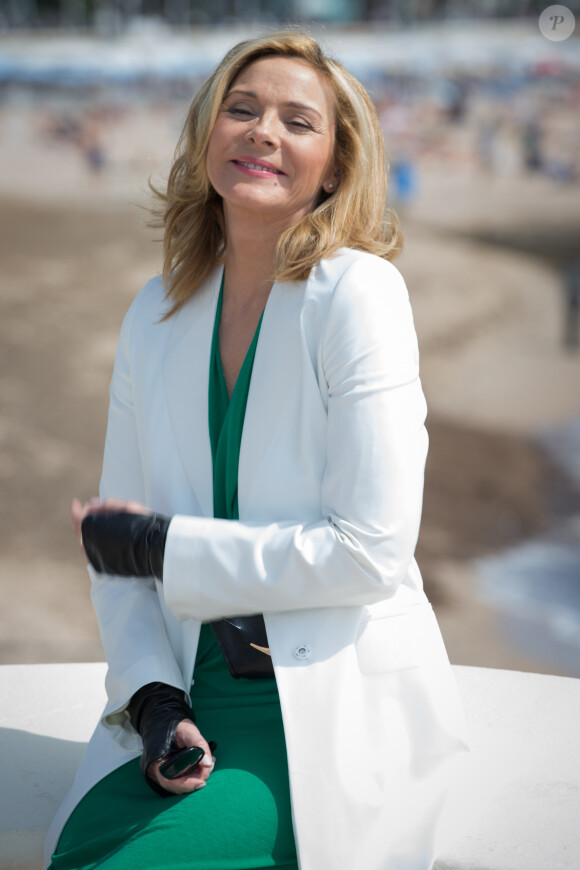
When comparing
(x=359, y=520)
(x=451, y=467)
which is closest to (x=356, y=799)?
(x=359, y=520)

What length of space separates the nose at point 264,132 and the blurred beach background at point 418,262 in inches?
12.0

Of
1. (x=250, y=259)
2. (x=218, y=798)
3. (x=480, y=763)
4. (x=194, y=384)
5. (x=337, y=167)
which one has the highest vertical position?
(x=337, y=167)

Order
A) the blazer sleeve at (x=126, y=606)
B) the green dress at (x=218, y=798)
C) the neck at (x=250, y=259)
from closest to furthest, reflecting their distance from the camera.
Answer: the green dress at (x=218, y=798) → the blazer sleeve at (x=126, y=606) → the neck at (x=250, y=259)

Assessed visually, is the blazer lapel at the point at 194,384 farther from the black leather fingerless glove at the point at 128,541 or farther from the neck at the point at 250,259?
the black leather fingerless glove at the point at 128,541

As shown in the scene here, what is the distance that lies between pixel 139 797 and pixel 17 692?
90cm

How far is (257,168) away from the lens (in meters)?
1.96

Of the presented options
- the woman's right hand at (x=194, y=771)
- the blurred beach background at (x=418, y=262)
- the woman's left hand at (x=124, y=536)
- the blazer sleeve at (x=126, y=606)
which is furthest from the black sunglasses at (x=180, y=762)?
the blurred beach background at (x=418, y=262)

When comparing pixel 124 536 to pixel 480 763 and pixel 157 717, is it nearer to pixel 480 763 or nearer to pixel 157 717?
pixel 157 717

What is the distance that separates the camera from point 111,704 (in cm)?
195

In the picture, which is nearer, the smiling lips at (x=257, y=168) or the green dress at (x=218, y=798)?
the green dress at (x=218, y=798)

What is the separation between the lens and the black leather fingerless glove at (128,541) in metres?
1.80

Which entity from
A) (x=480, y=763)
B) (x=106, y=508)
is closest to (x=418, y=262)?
(x=480, y=763)

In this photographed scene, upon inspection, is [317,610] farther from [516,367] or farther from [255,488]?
[516,367]

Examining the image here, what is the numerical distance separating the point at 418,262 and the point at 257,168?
18458 millimetres
